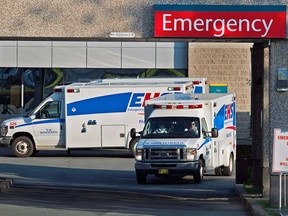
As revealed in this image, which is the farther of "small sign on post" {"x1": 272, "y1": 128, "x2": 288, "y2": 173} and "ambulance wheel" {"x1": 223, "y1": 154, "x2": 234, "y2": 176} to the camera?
"ambulance wheel" {"x1": 223, "y1": 154, "x2": 234, "y2": 176}

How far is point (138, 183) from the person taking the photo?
23.8 metres

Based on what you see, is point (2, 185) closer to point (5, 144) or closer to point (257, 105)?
point (257, 105)

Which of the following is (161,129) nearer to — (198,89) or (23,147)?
(198,89)

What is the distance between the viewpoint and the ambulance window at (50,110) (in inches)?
1282

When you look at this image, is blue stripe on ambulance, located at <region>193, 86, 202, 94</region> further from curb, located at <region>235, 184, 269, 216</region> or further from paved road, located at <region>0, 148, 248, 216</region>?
curb, located at <region>235, 184, 269, 216</region>

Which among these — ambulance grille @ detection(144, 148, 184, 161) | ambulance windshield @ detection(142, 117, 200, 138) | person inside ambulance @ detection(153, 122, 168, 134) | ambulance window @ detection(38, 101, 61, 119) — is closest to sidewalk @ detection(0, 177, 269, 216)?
ambulance grille @ detection(144, 148, 184, 161)

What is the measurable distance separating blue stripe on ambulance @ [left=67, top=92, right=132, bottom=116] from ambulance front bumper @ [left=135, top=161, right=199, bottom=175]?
8829 mm

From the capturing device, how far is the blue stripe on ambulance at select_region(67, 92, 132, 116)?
3181cm

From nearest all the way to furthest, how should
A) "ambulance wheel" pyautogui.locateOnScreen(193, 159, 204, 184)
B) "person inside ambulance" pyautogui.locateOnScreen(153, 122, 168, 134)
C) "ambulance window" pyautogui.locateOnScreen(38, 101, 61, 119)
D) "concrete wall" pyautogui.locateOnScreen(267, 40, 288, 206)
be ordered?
"concrete wall" pyautogui.locateOnScreen(267, 40, 288, 206) → "ambulance wheel" pyautogui.locateOnScreen(193, 159, 204, 184) → "person inside ambulance" pyautogui.locateOnScreen(153, 122, 168, 134) → "ambulance window" pyautogui.locateOnScreen(38, 101, 61, 119)

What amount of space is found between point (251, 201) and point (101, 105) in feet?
49.5

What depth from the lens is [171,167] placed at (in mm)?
23062

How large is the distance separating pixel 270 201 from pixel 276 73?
293 centimetres

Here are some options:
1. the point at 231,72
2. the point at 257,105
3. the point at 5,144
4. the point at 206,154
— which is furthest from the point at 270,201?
the point at 231,72

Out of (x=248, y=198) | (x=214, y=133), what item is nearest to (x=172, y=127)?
(x=214, y=133)
